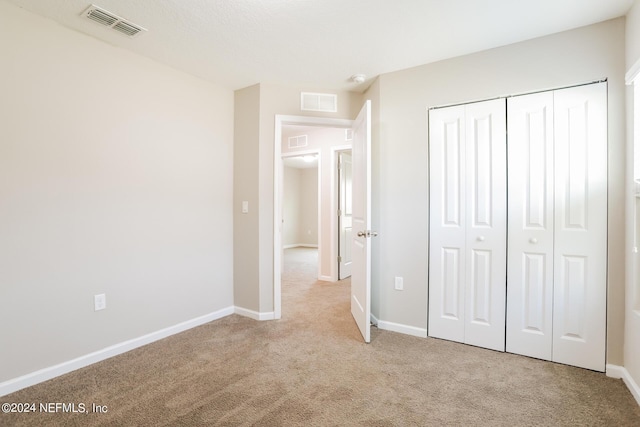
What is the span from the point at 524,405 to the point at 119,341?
2825 millimetres

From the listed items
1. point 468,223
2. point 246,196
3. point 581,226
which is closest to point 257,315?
point 246,196

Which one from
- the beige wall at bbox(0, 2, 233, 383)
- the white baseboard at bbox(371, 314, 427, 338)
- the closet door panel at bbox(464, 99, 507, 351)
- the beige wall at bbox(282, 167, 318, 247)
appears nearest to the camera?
the beige wall at bbox(0, 2, 233, 383)

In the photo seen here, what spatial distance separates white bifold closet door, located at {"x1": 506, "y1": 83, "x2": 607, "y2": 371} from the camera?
6.63 ft

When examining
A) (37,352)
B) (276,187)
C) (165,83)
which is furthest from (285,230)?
(37,352)

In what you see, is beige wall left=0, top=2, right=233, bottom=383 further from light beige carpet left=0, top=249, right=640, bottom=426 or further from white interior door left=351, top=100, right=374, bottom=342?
white interior door left=351, top=100, right=374, bottom=342

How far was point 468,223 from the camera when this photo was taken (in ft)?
8.04

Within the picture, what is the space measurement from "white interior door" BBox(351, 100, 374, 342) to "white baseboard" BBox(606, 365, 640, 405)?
5.32ft

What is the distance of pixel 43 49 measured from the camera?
6.40ft

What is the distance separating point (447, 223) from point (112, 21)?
2.92m

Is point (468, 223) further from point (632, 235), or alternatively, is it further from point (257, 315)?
point (257, 315)

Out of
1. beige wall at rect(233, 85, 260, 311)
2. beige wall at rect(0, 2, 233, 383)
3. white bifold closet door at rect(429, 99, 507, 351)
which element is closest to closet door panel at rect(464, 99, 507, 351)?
white bifold closet door at rect(429, 99, 507, 351)

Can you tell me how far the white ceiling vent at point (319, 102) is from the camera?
308cm

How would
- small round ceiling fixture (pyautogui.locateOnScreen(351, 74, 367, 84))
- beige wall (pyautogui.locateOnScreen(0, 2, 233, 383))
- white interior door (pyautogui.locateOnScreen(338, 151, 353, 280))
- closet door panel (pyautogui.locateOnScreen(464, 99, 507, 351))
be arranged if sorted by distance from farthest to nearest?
white interior door (pyautogui.locateOnScreen(338, 151, 353, 280)), small round ceiling fixture (pyautogui.locateOnScreen(351, 74, 367, 84)), closet door panel (pyautogui.locateOnScreen(464, 99, 507, 351)), beige wall (pyautogui.locateOnScreen(0, 2, 233, 383))

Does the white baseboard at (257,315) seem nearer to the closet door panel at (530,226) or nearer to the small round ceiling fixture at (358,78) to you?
the closet door panel at (530,226)
